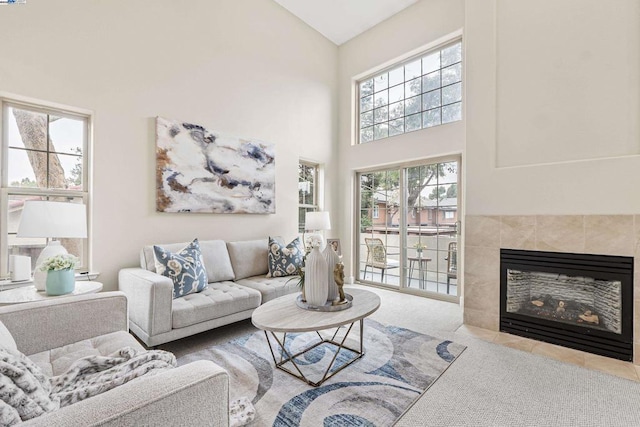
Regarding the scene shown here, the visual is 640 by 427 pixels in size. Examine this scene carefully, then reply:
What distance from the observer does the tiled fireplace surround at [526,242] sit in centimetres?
238

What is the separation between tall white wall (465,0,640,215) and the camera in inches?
95.8

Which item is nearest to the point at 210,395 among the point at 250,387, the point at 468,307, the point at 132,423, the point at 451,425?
the point at 132,423

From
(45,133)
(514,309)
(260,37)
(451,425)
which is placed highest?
(260,37)

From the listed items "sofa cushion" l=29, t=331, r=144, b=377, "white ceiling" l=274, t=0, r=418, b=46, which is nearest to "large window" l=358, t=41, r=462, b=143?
"white ceiling" l=274, t=0, r=418, b=46

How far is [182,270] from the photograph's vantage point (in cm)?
268

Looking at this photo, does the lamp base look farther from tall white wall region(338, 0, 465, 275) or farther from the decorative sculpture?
tall white wall region(338, 0, 465, 275)

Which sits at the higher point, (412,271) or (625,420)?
(412,271)

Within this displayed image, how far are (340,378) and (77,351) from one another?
61.1 inches

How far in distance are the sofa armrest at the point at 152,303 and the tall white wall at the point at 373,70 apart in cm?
320

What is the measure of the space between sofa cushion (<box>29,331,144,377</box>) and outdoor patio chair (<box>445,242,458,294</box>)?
3665 mm

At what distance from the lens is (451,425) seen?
5.32 ft

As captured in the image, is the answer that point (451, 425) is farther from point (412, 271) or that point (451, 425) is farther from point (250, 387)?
point (412, 271)

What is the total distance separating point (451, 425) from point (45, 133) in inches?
150

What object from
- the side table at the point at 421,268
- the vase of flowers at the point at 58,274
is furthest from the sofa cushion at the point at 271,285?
the side table at the point at 421,268
